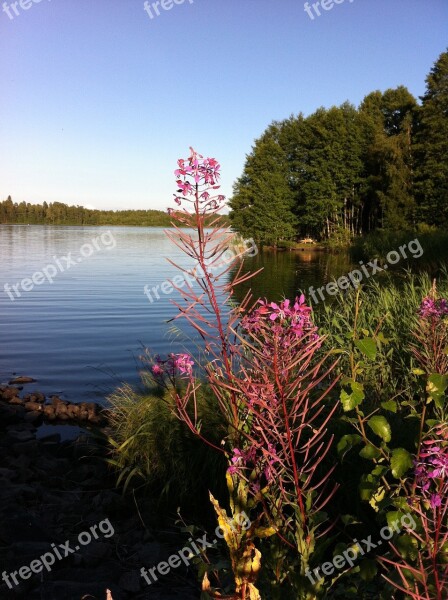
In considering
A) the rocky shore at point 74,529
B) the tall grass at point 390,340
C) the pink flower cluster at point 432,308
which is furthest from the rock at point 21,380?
the pink flower cluster at point 432,308

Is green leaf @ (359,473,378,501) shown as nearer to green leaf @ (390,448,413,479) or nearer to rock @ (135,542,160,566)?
green leaf @ (390,448,413,479)

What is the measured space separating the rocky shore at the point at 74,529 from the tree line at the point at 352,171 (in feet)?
135

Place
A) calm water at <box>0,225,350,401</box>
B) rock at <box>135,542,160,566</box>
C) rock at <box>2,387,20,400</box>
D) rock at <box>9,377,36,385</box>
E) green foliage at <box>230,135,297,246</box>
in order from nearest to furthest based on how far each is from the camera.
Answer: rock at <box>135,542,160,566</box>, rock at <box>2,387,20,400</box>, rock at <box>9,377,36,385</box>, calm water at <box>0,225,350,401</box>, green foliage at <box>230,135,297,246</box>

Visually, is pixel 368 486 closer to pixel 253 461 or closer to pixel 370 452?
pixel 370 452

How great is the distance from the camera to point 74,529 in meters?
4.56

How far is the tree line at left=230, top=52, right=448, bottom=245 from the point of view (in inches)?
1874

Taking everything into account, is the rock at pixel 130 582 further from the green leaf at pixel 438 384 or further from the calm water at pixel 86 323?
the calm water at pixel 86 323

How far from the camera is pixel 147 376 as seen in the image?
7.17 meters

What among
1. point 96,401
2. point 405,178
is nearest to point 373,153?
point 405,178

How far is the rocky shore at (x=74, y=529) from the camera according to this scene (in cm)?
362

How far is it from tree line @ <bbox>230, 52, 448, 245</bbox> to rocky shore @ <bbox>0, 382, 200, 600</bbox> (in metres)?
41.2

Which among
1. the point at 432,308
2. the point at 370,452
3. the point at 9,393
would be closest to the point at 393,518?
the point at 370,452

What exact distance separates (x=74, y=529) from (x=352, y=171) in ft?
196

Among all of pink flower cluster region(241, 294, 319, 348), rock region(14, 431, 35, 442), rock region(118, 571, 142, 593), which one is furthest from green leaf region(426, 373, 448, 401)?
rock region(14, 431, 35, 442)
